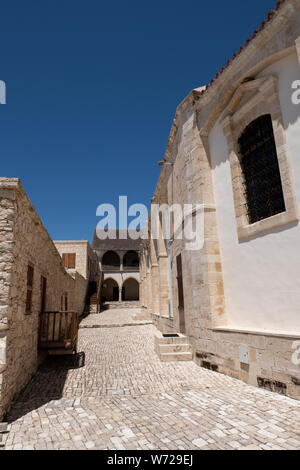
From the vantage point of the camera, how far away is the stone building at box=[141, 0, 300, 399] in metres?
4.95

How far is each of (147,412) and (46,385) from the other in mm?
2349

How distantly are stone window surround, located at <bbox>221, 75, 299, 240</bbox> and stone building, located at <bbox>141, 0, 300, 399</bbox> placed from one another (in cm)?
2

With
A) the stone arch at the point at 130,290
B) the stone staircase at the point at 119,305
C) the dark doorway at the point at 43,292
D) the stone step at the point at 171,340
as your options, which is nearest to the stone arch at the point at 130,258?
the stone arch at the point at 130,290

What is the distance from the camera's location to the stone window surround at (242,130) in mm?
5086

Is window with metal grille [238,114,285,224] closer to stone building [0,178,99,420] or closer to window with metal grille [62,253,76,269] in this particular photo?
stone building [0,178,99,420]

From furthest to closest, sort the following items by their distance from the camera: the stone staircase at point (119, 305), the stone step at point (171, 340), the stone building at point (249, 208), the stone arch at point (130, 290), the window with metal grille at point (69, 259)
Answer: the stone arch at point (130, 290), the stone staircase at point (119, 305), the window with metal grille at point (69, 259), the stone step at point (171, 340), the stone building at point (249, 208)

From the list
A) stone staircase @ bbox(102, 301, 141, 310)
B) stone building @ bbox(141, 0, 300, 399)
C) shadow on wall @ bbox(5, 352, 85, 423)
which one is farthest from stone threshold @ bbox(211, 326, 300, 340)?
stone staircase @ bbox(102, 301, 141, 310)

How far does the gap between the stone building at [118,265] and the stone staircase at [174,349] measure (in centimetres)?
2270

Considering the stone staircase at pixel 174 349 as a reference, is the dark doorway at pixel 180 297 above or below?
above

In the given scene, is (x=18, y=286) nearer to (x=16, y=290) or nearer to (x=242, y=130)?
(x=16, y=290)

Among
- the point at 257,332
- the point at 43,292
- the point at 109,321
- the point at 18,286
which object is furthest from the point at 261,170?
the point at 109,321

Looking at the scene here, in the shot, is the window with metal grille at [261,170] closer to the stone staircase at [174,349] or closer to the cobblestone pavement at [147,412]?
the cobblestone pavement at [147,412]

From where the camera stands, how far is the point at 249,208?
6.15m

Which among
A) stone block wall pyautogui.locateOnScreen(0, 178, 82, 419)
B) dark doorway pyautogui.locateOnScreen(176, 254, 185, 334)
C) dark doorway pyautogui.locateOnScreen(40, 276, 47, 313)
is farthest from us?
dark doorway pyautogui.locateOnScreen(176, 254, 185, 334)
